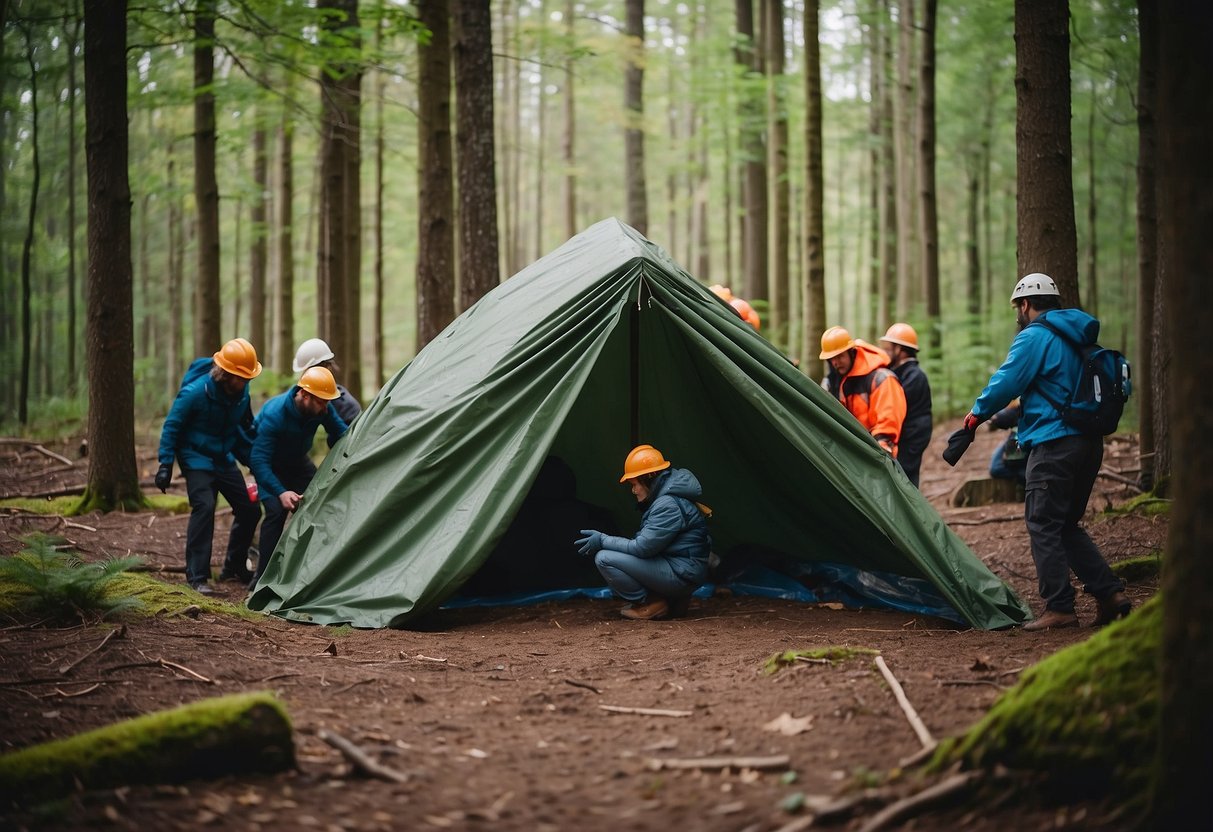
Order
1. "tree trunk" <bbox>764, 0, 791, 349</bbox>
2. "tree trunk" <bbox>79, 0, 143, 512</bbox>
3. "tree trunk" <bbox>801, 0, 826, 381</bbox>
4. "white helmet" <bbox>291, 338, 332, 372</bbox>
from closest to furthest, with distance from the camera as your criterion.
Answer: "white helmet" <bbox>291, 338, 332, 372</bbox>
"tree trunk" <bbox>79, 0, 143, 512</bbox>
"tree trunk" <bbox>801, 0, 826, 381</bbox>
"tree trunk" <bbox>764, 0, 791, 349</bbox>

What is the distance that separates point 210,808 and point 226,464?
426cm

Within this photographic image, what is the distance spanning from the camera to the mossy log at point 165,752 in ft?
9.34

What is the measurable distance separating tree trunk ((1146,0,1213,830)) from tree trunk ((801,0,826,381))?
8219 millimetres

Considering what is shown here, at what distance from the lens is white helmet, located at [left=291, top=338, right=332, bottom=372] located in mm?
7211

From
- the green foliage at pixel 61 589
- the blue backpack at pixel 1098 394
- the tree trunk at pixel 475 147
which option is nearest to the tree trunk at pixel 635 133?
the tree trunk at pixel 475 147

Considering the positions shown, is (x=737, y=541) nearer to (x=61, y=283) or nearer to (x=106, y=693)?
(x=106, y=693)

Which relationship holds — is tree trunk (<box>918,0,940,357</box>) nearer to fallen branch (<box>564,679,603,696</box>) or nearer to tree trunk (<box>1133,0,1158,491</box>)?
tree trunk (<box>1133,0,1158,491</box>)

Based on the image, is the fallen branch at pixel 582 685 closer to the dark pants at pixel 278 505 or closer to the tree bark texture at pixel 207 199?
the dark pants at pixel 278 505

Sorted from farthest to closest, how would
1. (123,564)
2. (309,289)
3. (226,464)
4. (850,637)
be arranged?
(309,289) < (226,464) < (850,637) < (123,564)

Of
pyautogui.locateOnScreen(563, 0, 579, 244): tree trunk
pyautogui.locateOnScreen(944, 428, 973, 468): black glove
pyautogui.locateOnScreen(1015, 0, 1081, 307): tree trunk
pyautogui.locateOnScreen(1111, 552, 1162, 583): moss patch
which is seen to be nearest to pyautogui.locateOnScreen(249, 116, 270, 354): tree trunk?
pyautogui.locateOnScreen(563, 0, 579, 244): tree trunk

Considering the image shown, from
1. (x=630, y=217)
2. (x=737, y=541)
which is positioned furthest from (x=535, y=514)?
(x=630, y=217)

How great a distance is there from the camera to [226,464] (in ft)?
21.8

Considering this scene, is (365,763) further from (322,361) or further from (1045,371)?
(322,361)

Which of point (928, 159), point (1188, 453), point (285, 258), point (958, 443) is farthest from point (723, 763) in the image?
point (285, 258)
